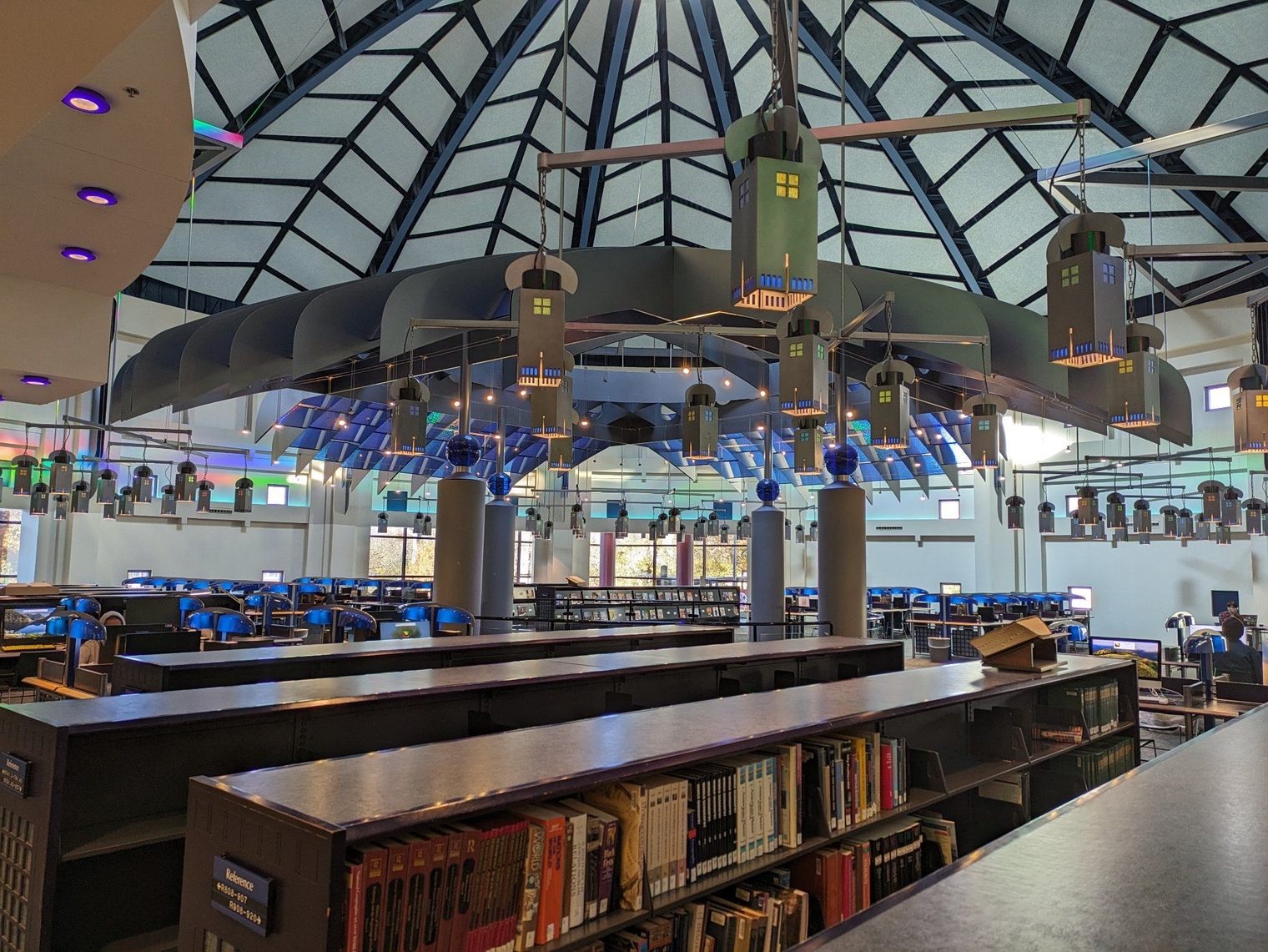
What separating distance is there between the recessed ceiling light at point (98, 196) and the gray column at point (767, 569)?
11.3 m

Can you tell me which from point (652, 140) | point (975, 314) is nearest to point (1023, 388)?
point (975, 314)

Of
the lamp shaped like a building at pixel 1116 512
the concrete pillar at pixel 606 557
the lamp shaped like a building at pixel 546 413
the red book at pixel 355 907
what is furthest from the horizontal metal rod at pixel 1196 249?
the concrete pillar at pixel 606 557

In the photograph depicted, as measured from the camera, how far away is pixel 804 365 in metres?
5.15

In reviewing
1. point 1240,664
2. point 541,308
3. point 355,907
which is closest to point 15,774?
point 355,907

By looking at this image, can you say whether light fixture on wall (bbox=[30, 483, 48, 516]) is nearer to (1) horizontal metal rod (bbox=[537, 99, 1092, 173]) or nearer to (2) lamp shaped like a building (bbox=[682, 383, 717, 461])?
(2) lamp shaped like a building (bbox=[682, 383, 717, 461])

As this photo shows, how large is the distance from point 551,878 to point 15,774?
1877mm

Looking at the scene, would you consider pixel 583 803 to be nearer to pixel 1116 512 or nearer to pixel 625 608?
pixel 625 608

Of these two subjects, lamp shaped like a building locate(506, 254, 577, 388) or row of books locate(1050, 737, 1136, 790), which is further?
row of books locate(1050, 737, 1136, 790)

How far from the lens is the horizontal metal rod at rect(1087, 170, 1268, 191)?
5.77m

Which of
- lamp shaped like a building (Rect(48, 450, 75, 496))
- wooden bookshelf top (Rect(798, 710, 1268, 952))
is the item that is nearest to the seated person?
wooden bookshelf top (Rect(798, 710, 1268, 952))

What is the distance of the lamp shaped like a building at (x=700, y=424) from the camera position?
7500mm

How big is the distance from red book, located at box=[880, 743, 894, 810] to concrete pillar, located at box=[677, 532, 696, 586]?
29.6 metres

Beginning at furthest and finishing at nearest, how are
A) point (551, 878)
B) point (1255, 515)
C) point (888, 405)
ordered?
1. point (1255, 515)
2. point (888, 405)
3. point (551, 878)

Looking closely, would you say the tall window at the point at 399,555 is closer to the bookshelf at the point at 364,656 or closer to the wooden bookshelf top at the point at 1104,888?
the bookshelf at the point at 364,656
